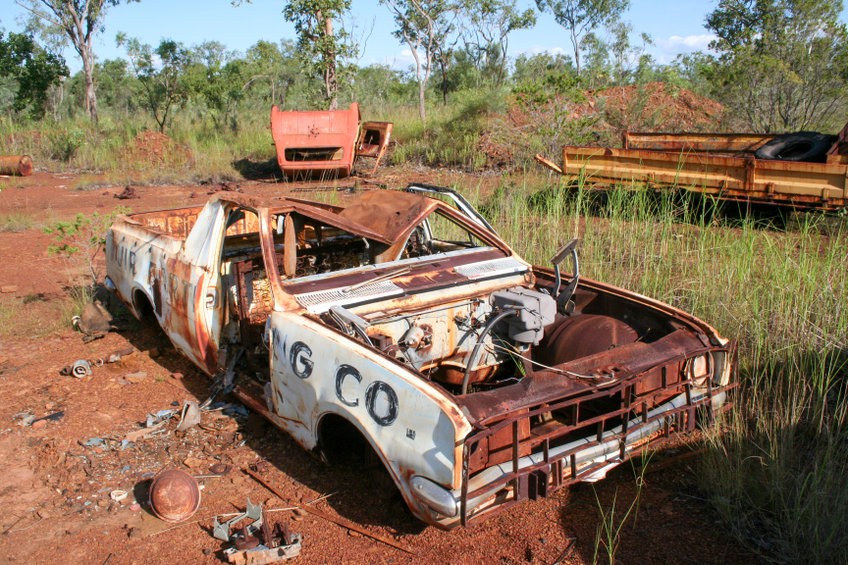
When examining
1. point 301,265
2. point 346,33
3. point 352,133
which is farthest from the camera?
point 346,33

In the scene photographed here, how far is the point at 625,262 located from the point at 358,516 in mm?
3940

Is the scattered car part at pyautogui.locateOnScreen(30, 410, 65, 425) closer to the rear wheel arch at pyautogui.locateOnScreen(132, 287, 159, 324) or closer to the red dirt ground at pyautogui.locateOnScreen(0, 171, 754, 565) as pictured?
the red dirt ground at pyautogui.locateOnScreen(0, 171, 754, 565)

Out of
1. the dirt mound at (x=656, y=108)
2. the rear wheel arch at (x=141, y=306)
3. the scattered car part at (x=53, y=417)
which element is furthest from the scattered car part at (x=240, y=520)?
the dirt mound at (x=656, y=108)

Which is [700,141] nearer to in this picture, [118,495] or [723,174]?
[723,174]

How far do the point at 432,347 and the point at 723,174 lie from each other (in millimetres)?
5918

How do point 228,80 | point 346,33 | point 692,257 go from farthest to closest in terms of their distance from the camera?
point 228,80, point 346,33, point 692,257

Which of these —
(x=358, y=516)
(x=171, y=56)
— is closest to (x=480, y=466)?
(x=358, y=516)

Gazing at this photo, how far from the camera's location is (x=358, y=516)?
3625mm

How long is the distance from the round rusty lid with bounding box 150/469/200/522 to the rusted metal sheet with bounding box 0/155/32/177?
Result: 15.4 m

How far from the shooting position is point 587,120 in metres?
13.3

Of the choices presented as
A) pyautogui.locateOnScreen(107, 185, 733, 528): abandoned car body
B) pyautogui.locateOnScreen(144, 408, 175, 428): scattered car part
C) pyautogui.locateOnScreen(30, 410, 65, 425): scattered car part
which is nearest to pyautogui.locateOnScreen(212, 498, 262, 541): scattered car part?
pyautogui.locateOnScreen(107, 185, 733, 528): abandoned car body

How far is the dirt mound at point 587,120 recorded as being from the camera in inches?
522

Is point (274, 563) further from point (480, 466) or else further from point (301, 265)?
point (301, 265)

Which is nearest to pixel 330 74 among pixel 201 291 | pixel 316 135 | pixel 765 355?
pixel 316 135
